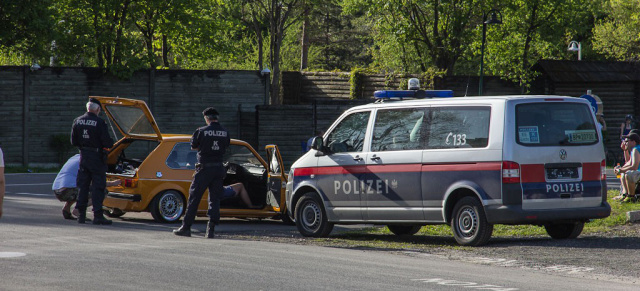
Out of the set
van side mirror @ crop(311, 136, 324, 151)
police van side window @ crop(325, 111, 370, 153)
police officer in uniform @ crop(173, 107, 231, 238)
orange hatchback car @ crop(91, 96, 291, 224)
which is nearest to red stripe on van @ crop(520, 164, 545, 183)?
police van side window @ crop(325, 111, 370, 153)

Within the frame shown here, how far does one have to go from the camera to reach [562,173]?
11.6 metres

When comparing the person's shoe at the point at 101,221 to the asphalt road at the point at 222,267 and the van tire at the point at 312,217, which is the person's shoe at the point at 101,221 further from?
the van tire at the point at 312,217

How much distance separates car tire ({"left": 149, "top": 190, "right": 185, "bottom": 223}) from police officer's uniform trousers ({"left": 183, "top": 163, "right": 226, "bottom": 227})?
2.18 m

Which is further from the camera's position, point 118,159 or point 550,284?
point 118,159

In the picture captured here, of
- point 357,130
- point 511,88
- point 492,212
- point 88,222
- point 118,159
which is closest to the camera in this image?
point 492,212

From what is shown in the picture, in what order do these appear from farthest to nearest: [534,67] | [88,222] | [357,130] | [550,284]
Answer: [534,67]
[88,222]
[357,130]
[550,284]

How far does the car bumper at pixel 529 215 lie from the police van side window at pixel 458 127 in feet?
2.76

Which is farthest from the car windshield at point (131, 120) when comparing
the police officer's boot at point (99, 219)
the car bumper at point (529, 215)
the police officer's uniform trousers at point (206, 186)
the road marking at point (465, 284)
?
the road marking at point (465, 284)

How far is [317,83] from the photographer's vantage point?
3438 centimetres

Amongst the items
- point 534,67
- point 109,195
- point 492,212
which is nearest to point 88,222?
point 109,195

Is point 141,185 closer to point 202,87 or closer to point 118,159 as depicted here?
point 118,159

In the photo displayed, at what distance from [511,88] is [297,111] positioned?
882cm

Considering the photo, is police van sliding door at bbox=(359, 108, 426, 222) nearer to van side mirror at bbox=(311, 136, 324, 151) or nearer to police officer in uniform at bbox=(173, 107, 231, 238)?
van side mirror at bbox=(311, 136, 324, 151)

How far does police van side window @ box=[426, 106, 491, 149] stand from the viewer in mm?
11562
